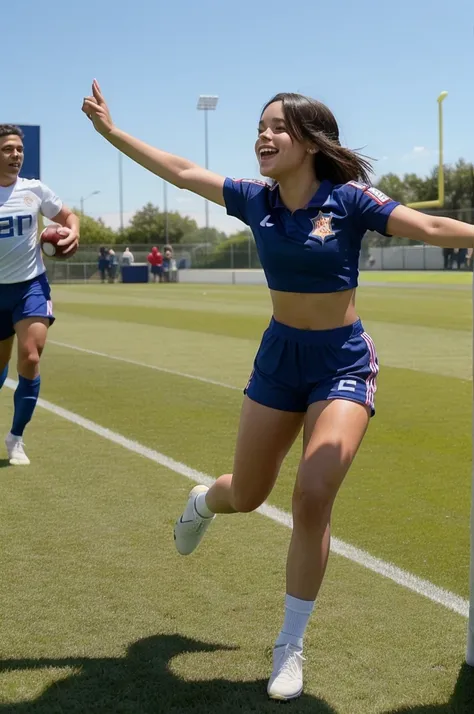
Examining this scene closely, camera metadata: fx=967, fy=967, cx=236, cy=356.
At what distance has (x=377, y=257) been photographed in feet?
214

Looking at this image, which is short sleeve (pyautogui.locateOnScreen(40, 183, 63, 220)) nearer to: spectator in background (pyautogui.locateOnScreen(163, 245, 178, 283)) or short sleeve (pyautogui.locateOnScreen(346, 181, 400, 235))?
short sleeve (pyautogui.locateOnScreen(346, 181, 400, 235))

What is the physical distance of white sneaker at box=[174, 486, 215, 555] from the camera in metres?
4.63

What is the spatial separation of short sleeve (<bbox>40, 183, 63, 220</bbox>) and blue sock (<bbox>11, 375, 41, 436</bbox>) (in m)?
1.26

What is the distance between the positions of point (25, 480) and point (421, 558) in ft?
9.92

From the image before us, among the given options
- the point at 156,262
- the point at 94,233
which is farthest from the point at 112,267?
the point at 94,233

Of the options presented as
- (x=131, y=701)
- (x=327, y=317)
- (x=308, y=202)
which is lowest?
(x=131, y=701)

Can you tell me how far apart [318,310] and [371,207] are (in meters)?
0.45

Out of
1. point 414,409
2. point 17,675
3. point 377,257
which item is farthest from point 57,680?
point 377,257

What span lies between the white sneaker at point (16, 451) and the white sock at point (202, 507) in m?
3.02

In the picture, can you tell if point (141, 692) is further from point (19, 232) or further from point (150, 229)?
point (150, 229)

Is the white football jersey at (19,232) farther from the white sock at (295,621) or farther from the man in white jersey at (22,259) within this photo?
the white sock at (295,621)

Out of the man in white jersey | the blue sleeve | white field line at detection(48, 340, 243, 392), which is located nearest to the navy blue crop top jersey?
the blue sleeve

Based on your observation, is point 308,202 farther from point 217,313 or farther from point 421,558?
point 217,313

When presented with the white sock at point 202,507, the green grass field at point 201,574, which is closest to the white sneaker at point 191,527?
the white sock at point 202,507
